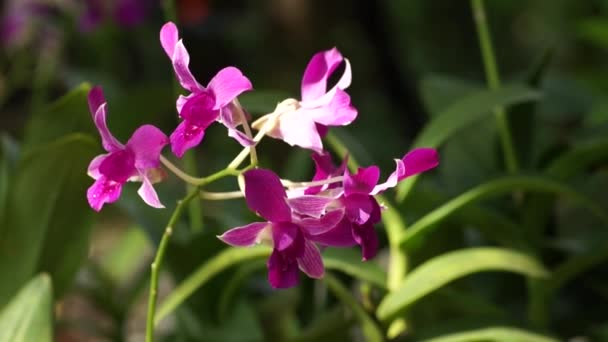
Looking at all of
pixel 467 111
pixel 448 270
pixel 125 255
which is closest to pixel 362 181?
pixel 448 270

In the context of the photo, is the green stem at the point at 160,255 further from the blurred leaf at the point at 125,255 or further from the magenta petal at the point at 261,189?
the blurred leaf at the point at 125,255

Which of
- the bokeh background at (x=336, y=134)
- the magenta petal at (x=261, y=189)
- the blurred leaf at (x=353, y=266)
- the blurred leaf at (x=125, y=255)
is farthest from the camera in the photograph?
the blurred leaf at (x=125, y=255)

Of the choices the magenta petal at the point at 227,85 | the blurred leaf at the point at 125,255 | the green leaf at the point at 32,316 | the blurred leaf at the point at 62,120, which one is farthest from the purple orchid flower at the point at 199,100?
the blurred leaf at the point at 125,255

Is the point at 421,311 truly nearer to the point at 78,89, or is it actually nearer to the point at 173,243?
the point at 173,243

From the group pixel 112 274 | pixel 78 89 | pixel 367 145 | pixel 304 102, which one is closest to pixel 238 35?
pixel 367 145

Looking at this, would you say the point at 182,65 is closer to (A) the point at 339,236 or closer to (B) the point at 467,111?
(A) the point at 339,236

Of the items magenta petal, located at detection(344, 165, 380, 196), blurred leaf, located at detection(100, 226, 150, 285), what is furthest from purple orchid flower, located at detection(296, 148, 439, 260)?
blurred leaf, located at detection(100, 226, 150, 285)
